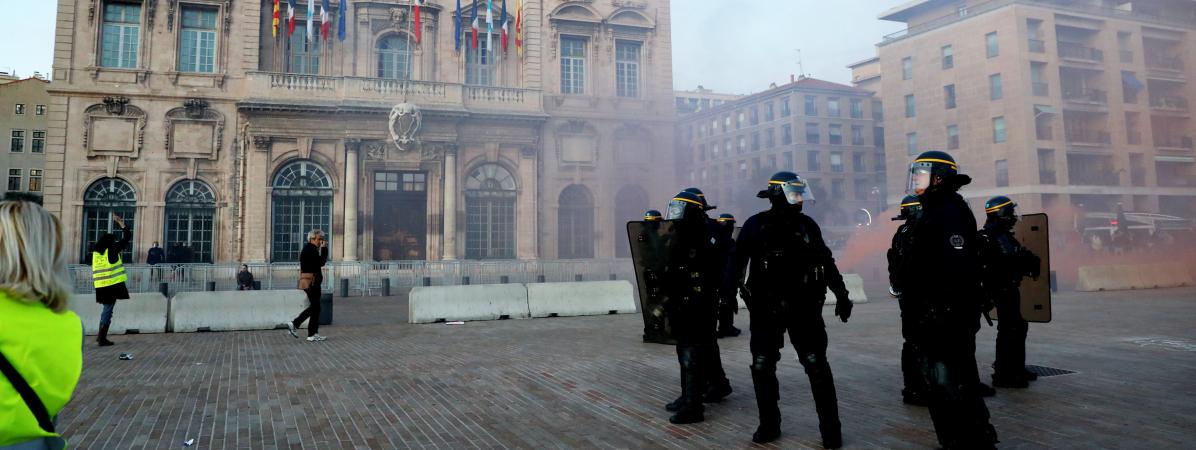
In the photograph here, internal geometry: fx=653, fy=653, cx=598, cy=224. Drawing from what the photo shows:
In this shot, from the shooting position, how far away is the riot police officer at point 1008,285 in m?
5.57

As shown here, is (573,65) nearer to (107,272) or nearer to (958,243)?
(107,272)

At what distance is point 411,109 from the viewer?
2533 cm

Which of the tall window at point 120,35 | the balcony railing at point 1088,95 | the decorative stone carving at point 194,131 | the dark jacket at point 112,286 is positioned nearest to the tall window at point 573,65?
the decorative stone carving at point 194,131

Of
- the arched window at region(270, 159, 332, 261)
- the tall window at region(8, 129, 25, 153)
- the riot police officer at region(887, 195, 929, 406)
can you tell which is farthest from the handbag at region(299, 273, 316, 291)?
the tall window at region(8, 129, 25, 153)

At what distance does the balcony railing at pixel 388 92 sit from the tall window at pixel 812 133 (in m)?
37.2

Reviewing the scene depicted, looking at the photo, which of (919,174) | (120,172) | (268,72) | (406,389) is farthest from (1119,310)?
(120,172)

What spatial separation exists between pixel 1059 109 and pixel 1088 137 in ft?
12.2

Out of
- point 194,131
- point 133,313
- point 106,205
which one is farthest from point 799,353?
point 106,205

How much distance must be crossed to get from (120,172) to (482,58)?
14551 mm

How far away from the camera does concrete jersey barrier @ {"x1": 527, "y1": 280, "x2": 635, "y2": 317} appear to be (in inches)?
556

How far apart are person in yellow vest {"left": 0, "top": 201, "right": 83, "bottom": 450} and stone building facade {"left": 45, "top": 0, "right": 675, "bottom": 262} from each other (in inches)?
950

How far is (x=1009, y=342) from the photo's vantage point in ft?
20.1

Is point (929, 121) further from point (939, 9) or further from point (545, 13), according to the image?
point (545, 13)

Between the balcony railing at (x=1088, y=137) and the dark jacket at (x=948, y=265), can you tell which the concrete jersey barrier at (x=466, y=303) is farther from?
the balcony railing at (x=1088, y=137)
